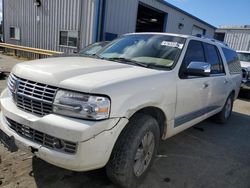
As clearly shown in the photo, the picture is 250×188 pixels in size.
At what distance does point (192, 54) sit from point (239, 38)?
26.9 meters

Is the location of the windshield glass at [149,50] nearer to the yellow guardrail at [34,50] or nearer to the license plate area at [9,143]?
the license plate area at [9,143]

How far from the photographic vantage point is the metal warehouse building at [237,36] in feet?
87.5

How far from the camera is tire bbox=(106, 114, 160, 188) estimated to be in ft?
8.13

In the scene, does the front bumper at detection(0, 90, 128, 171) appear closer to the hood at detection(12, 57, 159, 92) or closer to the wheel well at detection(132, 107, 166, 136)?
the hood at detection(12, 57, 159, 92)

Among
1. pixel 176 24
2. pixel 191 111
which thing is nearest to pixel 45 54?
pixel 176 24

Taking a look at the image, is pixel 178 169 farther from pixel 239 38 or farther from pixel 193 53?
pixel 239 38

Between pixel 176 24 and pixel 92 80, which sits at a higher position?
pixel 176 24

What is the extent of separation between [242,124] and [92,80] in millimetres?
5035

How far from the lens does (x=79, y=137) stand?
2.07 m

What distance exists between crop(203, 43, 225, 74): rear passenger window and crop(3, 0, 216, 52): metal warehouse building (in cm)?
882

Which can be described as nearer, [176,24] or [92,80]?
[92,80]

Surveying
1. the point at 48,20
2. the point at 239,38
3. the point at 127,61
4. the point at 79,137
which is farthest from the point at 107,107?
the point at 239,38

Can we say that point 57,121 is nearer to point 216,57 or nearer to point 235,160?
point 235,160

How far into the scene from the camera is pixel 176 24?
63.1 ft
